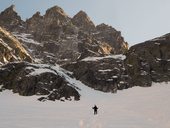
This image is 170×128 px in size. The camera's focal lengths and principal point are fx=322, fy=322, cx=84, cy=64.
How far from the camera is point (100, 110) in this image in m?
51.6

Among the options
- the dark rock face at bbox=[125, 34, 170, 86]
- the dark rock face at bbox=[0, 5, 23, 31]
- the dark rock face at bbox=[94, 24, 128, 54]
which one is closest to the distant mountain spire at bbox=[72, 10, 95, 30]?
the dark rock face at bbox=[94, 24, 128, 54]

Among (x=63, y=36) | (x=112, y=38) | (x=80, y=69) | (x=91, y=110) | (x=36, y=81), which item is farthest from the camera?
(x=112, y=38)

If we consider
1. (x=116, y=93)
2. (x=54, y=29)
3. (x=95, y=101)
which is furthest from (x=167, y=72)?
(x=54, y=29)

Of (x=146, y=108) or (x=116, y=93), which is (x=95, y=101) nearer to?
(x=116, y=93)

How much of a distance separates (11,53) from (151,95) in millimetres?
43879

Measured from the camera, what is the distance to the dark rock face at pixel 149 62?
7650cm

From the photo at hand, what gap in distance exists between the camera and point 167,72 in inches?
3027

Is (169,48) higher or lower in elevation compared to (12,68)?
higher

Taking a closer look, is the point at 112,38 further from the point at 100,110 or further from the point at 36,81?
the point at 100,110

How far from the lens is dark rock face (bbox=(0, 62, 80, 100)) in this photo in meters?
68.1

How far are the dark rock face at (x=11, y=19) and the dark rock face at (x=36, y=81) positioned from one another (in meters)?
71.4

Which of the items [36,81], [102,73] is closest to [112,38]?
[102,73]

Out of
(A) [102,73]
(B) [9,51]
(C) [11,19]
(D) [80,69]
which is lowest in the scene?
(A) [102,73]

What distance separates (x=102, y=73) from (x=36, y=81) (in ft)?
57.7
